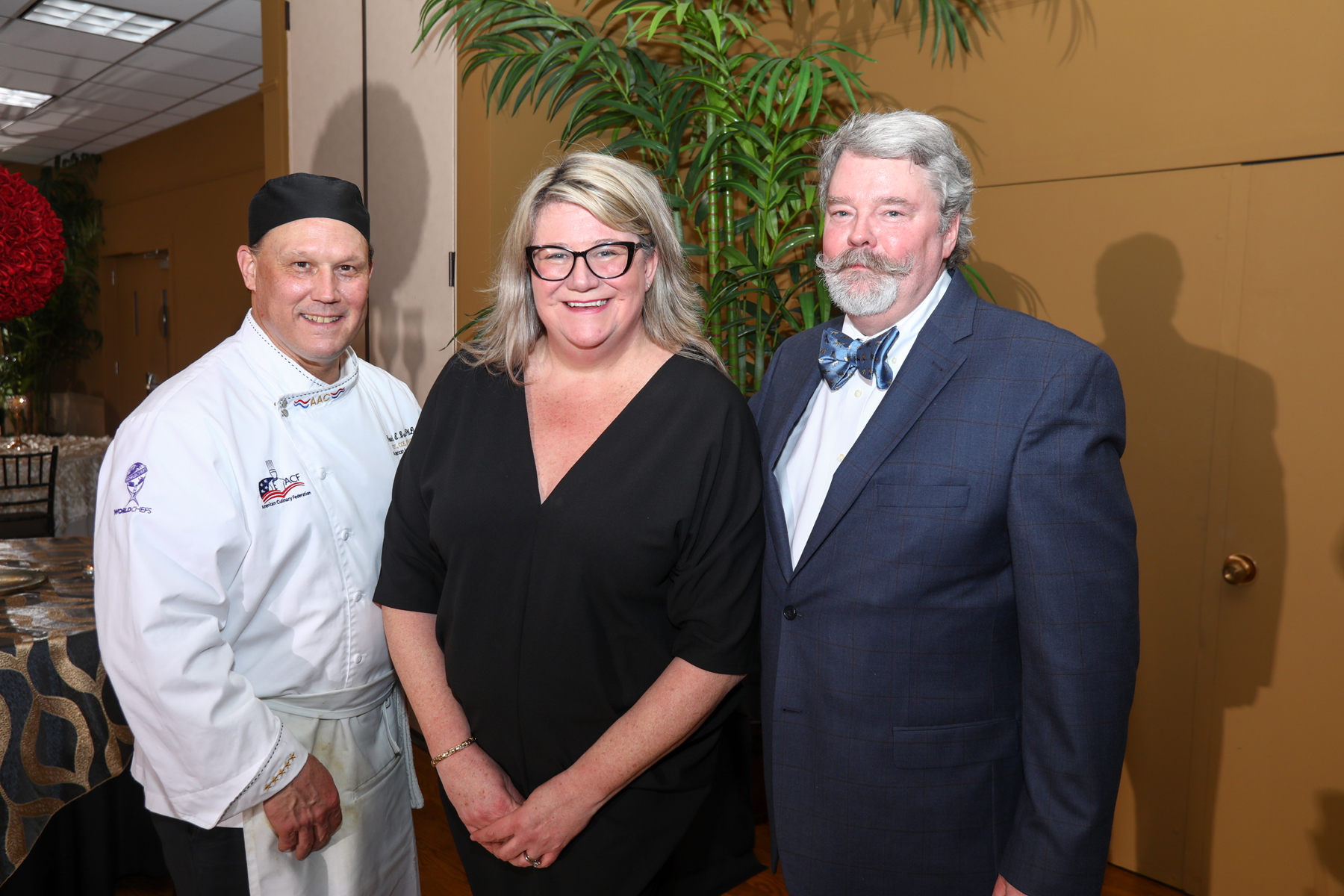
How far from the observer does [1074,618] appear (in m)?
1.16

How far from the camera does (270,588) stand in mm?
1436

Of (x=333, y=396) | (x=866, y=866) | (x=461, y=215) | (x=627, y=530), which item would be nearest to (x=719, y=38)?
(x=461, y=215)

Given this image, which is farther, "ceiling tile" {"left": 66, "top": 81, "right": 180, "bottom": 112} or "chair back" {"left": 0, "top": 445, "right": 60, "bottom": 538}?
"ceiling tile" {"left": 66, "top": 81, "right": 180, "bottom": 112}

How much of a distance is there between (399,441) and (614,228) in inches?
25.8

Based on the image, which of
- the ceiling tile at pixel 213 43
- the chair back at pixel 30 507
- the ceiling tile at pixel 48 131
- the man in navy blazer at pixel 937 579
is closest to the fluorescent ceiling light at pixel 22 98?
the ceiling tile at pixel 48 131

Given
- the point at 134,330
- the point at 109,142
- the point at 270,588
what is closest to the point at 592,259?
the point at 270,588

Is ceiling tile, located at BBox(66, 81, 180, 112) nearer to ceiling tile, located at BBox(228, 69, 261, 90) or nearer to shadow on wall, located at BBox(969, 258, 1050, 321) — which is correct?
ceiling tile, located at BBox(228, 69, 261, 90)

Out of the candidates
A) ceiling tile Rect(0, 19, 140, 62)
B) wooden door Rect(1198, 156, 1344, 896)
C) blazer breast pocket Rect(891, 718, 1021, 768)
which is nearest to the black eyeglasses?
blazer breast pocket Rect(891, 718, 1021, 768)

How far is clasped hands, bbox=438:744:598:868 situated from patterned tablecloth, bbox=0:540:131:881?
3.47 feet

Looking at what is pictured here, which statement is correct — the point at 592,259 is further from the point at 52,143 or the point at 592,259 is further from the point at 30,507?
the point at 52,143

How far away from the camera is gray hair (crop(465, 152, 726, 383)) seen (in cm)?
133

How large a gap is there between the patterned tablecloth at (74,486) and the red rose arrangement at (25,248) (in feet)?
8.68

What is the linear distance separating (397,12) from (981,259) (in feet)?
7.92

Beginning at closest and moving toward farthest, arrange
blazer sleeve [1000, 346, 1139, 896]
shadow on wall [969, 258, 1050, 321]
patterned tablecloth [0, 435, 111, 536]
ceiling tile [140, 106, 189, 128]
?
blazer sleeve [1000, 346, 1139, 896]
shadow on wall [969, 258, 1050, 321]
patterned tablecloth [0, 435, 111, 536]
ceiling tile [140, 106, 189, 128]
